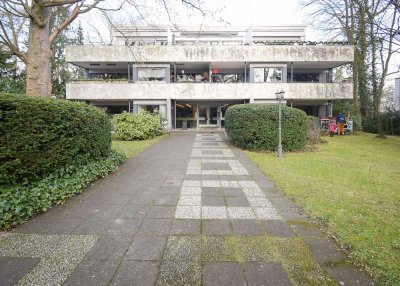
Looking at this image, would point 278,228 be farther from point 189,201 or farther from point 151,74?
point 151,74

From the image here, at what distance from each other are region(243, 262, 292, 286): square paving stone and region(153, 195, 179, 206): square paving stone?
2156mm

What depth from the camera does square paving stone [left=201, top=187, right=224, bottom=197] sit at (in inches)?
202

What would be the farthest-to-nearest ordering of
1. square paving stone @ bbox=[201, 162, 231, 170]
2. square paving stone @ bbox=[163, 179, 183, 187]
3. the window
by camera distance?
the window
square paving stone @ bbox=[201, 162, 231, 170]
square paving stone @ bbox=[163, 179, 183, 187]

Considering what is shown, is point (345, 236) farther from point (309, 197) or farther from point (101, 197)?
point (101, 197)

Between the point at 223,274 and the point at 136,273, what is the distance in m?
0.91

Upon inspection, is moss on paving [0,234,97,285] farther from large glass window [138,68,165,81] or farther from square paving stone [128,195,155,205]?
large glass window [138,68,165,81]

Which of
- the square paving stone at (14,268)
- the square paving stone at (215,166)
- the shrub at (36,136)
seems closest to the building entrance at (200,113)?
the square paving stone at (215,166)

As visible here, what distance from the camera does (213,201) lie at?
185 inches

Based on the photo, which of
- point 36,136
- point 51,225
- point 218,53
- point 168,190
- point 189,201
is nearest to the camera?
point 51,225

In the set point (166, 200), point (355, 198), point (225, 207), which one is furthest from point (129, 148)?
point (355, 198)

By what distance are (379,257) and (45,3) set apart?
9.49 m

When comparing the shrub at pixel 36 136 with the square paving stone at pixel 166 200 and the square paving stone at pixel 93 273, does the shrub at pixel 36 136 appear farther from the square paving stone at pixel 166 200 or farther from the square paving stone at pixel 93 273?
the square paving stone at pixel 93 273

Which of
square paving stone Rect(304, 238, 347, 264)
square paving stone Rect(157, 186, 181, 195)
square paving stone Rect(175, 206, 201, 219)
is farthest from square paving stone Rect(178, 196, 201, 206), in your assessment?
square paving stone Rect(304, 238, 347, 264)

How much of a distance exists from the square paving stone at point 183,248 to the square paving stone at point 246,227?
64 centimetres
